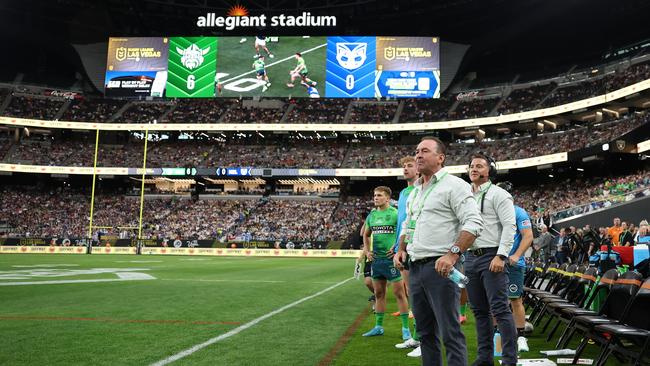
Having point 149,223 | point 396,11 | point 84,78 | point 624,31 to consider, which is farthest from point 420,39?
point 84,78

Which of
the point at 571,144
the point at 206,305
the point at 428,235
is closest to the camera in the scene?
the point at 428,235

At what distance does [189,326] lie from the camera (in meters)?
7.90

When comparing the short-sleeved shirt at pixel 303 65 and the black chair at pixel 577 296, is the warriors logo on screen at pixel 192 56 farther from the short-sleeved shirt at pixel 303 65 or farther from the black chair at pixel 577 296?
the black chair at pixel 577 296

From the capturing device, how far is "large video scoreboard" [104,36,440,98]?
46656 millimetres

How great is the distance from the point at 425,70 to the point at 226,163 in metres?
20.9

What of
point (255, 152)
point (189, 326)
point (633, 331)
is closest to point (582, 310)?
point (633, 331)

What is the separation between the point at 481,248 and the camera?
5539 millimetres

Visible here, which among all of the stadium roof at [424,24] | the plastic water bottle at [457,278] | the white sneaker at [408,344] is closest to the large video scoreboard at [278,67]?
the stadium roof at [424,24]

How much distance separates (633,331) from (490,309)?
1.28 m

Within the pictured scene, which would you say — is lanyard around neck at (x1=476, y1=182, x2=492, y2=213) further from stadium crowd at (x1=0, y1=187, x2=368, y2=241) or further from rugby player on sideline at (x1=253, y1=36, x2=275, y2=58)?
rugby player on sideline at (x1=253, y1=36, x2=275, y2=58)

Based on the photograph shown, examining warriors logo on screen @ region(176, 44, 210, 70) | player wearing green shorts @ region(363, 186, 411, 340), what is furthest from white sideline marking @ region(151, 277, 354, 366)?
warriors logo on screen @ region(176, 44, 210, 70)

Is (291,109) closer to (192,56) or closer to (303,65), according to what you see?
(303,65)

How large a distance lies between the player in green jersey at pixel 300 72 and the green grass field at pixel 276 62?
33 cm

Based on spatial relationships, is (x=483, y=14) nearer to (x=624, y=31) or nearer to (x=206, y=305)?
(x=624, y=31)
